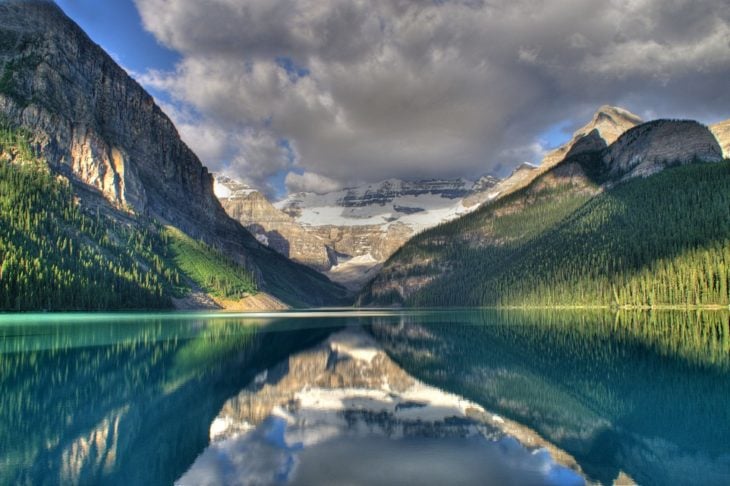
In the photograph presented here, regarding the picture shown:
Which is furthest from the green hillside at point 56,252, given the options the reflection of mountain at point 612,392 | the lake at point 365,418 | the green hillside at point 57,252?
the reflection of mountain at point 612,392

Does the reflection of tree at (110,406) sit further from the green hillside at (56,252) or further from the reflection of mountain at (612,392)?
the green hillside at (56,252)

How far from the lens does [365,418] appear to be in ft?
86.5

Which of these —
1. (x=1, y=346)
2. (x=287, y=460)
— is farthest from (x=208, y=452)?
(x=1, y=346)

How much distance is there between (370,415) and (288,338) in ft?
143

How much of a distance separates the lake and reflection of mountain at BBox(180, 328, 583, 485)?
0.09 m

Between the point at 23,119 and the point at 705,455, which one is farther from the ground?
the point at 23,119

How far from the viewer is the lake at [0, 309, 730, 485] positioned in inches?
701

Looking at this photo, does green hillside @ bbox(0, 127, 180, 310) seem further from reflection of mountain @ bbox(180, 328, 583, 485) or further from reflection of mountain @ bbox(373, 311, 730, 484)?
reflection of mountain @ bbox(180, 328, 583, 485)

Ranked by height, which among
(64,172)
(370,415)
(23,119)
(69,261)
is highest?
(23,119)

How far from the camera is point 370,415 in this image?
88.8 ft

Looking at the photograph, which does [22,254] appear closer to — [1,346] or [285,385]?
[1,346]

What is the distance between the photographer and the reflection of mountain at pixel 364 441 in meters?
17.5

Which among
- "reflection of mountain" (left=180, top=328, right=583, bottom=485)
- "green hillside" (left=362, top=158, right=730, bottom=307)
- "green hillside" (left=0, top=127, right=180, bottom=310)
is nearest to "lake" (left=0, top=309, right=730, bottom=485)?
"reflection of mountain" (left=180, top=328, right=583, bottom=485)

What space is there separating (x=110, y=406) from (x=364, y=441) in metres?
12.6
